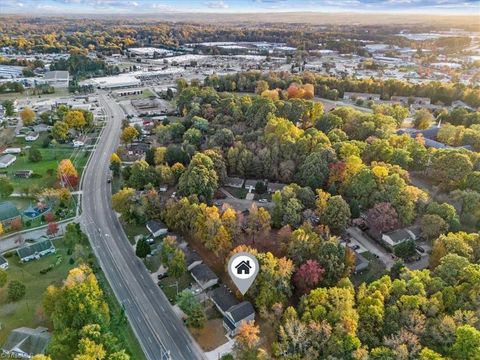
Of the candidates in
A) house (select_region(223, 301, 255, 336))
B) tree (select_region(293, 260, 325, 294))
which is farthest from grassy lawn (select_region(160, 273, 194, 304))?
tree (select_region(293, 260, 325, 294))

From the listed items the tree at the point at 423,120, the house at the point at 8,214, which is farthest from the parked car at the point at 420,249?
the house at the point at 8,214

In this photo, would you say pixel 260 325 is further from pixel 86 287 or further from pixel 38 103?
pixel 38 103

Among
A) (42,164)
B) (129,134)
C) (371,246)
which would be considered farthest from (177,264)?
(42,164)

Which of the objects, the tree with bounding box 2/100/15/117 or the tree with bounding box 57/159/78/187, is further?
the tree with bounding box 2/100/15/117

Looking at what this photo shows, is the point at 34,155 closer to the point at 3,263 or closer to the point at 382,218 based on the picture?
the point at 3,263

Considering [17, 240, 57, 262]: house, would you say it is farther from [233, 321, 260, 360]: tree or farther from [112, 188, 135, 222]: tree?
[233, 321, 260, 360]: tree

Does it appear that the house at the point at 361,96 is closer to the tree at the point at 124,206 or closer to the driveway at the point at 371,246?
the driveway at the point at 371,246
